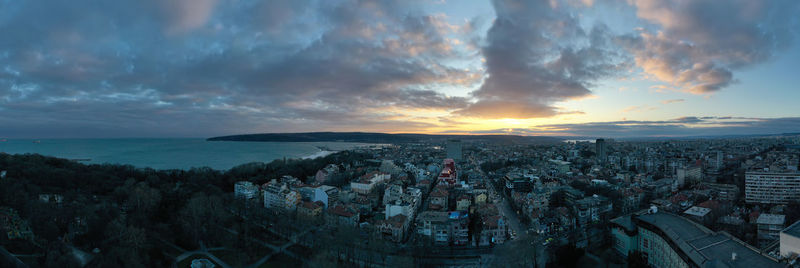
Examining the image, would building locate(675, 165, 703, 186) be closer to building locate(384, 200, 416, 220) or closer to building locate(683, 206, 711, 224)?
building locate(683, 206, 711, 224)

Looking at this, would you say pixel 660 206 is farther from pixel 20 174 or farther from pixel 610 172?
pixel 20 174

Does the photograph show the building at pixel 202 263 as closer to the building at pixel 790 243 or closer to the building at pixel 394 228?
the building at pixel 394 228

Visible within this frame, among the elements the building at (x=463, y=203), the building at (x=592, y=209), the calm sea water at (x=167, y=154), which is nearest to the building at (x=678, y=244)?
the building at (x=592, y=209)

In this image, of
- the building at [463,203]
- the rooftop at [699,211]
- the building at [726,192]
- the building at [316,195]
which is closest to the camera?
the rooftop at [699,211]

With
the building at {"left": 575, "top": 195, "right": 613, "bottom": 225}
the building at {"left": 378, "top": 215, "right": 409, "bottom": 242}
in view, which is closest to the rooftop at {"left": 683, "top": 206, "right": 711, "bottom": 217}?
the building at {"left": 575, "top": 195, "right": 613, "bottom": 225}

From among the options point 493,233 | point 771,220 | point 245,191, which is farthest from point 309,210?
point 771,220

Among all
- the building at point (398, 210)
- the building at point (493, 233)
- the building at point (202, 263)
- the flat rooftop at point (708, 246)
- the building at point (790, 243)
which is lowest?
the building at point (202, 263)
